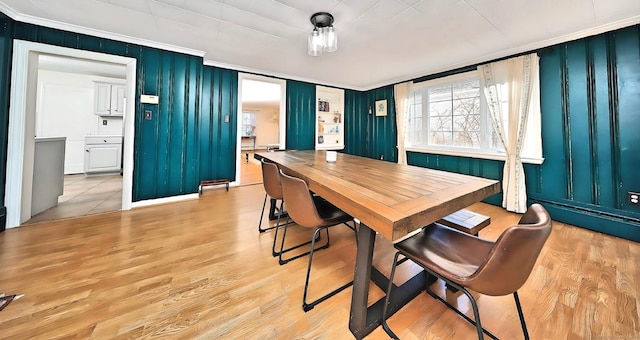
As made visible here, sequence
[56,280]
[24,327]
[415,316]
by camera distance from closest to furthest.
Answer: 1. [24,327]
2. [415,316]
3. [56,280]

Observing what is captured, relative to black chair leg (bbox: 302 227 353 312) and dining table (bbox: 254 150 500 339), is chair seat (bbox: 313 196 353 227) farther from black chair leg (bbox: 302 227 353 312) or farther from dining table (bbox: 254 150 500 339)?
dining table (bbox: 254 150 500 339)

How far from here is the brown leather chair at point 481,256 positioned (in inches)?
30.1

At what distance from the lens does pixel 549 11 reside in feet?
7.09

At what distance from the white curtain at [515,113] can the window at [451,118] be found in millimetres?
253

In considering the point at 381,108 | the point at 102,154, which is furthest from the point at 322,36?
the point at 102,154

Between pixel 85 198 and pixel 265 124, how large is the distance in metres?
8.76

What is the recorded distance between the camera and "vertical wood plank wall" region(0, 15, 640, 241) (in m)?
2.37

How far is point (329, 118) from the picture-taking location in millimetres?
5406

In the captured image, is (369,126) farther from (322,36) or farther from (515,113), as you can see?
(322,36)

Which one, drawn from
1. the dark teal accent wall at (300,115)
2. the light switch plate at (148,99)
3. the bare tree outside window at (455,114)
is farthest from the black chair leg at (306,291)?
the dark teal accent wall at (300,115)

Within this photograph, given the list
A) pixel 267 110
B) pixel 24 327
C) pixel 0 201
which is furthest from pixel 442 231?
pixel 267 110

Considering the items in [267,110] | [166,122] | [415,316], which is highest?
[267,110]

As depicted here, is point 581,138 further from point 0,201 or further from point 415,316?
point 0,201

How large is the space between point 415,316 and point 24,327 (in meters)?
2.10
